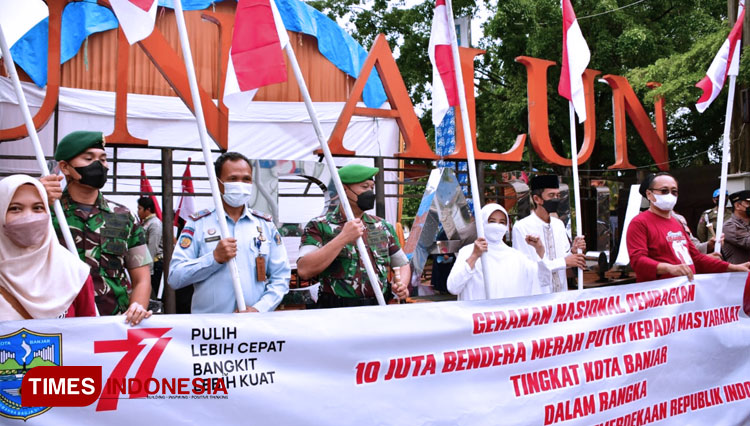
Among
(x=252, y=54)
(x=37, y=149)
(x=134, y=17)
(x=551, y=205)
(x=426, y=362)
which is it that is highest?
(x=134, y=17)

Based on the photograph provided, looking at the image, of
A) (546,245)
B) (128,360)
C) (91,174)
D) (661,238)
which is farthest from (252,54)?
(546,245)

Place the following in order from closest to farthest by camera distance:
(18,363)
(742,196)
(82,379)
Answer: (18,363), (82,379), (742,196)

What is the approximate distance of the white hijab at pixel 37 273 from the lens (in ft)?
8.05

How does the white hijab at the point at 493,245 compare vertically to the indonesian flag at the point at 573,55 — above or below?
below

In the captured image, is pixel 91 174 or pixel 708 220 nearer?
pixel 91 174

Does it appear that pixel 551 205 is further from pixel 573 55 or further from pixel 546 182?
pixel 573 55

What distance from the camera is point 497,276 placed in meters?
4.54

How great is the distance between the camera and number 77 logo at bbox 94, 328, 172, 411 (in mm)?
2492

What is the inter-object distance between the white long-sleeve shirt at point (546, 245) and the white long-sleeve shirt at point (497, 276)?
77 cm

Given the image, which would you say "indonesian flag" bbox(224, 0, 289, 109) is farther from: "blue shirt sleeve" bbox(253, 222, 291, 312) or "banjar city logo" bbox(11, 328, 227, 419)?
"banjar city logo" bbox(11, 328, 227, 419)

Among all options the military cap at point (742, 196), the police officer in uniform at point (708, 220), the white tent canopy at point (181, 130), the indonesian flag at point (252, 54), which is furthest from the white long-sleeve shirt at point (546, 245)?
the white tent canopy at point (181, 130)

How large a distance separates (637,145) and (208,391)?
14.7 metres

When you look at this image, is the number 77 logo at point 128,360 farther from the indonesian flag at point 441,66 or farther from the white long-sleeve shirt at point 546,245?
the white long-sleeve shirt at point 546,245

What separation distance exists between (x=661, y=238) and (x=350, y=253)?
225 centimetres
